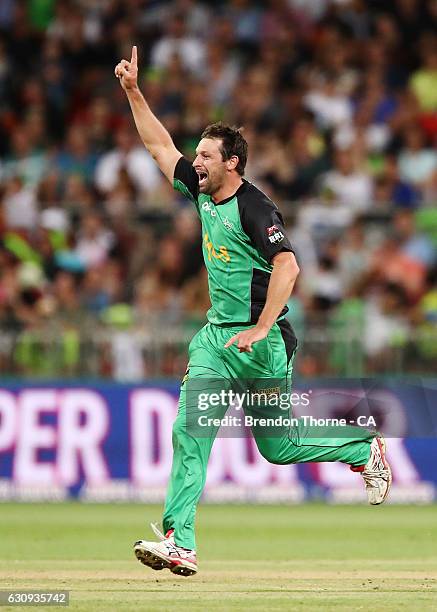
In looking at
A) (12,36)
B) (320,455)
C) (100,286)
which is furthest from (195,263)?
(320,455)

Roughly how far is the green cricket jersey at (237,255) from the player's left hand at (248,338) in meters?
0.41

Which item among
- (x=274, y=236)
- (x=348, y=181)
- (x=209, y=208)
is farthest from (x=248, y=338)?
(x=348, y=181)

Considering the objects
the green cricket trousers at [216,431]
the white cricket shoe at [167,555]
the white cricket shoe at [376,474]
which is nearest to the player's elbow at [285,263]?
the green cricket trousers at [216,431]

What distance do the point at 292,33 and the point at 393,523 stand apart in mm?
9036

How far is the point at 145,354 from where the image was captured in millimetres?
15414

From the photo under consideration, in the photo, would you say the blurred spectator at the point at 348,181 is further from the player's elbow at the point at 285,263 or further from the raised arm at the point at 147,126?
the player's elbow at the point at 285,263

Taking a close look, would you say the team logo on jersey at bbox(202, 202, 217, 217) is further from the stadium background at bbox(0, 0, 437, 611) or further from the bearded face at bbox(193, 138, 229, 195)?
the stadium background at bbox(0, 0, 437, 611)

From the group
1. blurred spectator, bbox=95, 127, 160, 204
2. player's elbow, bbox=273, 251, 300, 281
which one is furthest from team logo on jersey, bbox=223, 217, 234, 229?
blurred spectator, bbox=95, 127, 160, 204

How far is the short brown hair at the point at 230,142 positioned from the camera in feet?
28.4

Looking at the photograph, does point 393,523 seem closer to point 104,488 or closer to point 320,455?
point 104,488

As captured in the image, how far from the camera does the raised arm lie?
9117mm

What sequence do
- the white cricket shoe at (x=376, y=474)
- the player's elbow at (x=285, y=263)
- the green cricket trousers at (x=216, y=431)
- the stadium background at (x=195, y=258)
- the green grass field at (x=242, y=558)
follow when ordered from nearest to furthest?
the green grass field at (x=242, y=558), the player's elbow at (x=285, y=263), the green cricket trousers at (x=216, y=431), the white cricket shoe at (x=376, y=474), the stadium background at (x=195, y=258)

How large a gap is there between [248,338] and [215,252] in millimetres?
728

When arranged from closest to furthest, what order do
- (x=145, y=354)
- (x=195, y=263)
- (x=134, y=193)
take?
(x=145, y=354)
(x=195, y=263)
(x=134, y=193)
